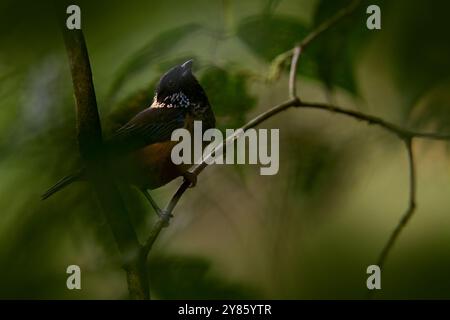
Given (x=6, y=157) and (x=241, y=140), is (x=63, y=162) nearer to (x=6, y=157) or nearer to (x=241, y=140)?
(x=6, y=157)

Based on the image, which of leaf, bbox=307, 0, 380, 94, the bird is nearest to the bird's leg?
the bird

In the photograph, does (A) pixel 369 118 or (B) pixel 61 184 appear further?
(A) pixel 369 118

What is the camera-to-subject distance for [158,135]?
0.52 metres

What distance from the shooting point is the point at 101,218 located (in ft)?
0.69

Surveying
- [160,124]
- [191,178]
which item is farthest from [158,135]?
[191,178]

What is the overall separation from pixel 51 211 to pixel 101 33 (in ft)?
0.25

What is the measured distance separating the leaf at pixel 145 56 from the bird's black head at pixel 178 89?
118mm

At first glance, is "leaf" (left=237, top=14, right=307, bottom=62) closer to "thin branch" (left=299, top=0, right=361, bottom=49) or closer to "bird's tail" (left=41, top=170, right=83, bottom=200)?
"thin branch" (left=299, top=0, right=361, bottom=49)

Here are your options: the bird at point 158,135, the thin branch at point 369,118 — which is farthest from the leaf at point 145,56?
the thin branch at point 369,118

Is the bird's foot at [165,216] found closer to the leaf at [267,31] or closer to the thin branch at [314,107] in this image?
the thin branch at [314,107]

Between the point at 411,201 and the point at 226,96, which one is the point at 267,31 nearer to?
the point at 226,96

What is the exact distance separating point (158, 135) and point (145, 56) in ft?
0.96
